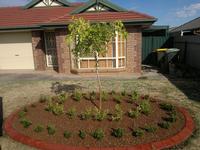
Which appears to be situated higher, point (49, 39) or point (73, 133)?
point (49, 39)

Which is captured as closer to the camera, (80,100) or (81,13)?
(80,100)

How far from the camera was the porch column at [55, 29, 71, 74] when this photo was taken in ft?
37.0

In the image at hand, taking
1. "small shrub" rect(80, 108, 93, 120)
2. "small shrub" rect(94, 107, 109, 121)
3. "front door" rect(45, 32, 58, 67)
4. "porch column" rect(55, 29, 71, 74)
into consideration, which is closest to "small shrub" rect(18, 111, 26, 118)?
"small shrub" rect(80, 108, 93, 120)

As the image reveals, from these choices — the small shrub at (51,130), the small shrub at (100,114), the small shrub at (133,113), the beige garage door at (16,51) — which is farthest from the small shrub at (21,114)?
the beige garage door at (16,51)

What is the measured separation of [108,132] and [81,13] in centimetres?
836

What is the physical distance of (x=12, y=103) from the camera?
7.24 m

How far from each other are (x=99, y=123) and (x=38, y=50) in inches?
365

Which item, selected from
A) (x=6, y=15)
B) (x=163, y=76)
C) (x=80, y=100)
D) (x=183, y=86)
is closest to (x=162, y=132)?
(x=80, y=100)

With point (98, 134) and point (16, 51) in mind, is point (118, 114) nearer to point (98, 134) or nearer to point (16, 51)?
point (98, 134)

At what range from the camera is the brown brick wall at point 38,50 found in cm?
1294

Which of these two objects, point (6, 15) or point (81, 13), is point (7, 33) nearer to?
point (6, 15)

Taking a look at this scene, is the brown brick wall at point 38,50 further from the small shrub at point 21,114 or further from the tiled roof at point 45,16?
the small shrub at point 21,114

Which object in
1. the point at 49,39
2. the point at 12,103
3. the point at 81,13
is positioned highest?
the point at 81,13

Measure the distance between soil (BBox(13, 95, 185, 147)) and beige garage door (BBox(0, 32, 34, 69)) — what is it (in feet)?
26.7
